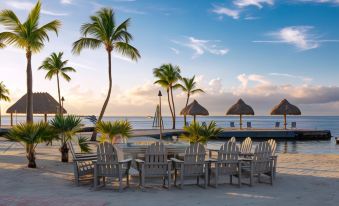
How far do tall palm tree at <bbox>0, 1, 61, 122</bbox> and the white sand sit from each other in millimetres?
7505

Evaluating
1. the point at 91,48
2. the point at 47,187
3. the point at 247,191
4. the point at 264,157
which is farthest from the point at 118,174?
the point at 91,48

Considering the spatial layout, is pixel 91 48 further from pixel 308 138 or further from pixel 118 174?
pixel 308 138

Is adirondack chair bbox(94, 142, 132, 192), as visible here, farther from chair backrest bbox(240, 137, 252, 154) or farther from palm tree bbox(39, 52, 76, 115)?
palm tree bbox(39, 52, 76, 115)

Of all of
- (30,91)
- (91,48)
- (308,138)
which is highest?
(91,48)

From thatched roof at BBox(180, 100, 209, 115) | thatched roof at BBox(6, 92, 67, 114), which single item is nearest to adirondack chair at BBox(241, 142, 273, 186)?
thatched roof at BBox(6, 92, 67, 114)

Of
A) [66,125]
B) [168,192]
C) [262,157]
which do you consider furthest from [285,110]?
[168,192]

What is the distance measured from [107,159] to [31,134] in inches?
151

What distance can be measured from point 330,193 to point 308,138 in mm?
28184

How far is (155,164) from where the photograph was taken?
755 centimetres

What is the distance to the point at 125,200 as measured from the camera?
6.52 metres

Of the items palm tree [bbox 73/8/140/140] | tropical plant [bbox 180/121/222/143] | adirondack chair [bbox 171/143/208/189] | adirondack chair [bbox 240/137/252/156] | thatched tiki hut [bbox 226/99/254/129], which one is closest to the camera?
adirondack chair [bbox 171/143/208/189]

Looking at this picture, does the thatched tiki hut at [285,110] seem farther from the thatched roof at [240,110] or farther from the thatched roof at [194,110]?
the thatched roof at [194,110]

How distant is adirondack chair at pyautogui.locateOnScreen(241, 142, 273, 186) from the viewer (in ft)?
26.4

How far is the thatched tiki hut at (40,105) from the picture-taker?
33344 millimetres
